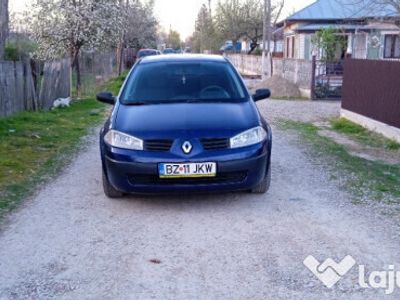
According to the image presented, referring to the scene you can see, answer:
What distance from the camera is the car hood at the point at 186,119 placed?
17.6 ft

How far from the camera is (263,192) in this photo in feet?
19.7

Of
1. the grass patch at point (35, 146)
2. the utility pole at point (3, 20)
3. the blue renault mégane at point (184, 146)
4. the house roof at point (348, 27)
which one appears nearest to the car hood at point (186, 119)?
the blue renault mégane at point (184, 146)

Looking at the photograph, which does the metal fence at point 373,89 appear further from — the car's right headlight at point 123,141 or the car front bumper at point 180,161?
the car's right headlight at point 123,141

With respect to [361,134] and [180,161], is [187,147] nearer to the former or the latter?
[180,161]

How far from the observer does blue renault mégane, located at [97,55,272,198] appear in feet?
17.2

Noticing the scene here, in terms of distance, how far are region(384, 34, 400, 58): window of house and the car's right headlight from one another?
25583mm

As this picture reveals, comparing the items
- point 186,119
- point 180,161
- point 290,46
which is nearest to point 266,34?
point 290,46

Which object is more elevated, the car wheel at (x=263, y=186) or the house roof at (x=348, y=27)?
the house roof at (x=348, y=27)

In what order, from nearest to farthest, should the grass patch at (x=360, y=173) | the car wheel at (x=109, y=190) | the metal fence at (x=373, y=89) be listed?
the car wheel at (x=109, y=190) → the grass patch at (x=360, y=173) → the metal fence at (x=373, y=89)

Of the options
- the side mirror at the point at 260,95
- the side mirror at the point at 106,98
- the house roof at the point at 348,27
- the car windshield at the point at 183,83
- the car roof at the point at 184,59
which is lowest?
the side mirror at the point at 106,98

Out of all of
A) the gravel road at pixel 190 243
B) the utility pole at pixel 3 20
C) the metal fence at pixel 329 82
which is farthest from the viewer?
the metal fence at pixel 329 82

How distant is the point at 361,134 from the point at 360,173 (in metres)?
4.27

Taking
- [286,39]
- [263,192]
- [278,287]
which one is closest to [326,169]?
[263,192]

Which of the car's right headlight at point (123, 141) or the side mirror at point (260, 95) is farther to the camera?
the side mirror at point (260, 95)
